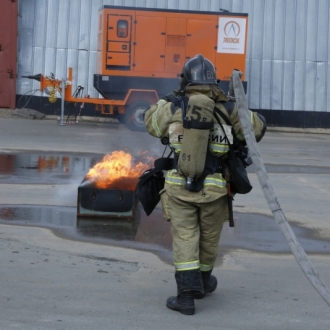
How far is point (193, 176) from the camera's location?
455 cm

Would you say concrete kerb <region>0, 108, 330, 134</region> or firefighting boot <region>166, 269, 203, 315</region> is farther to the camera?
concrete kerb <region>0, 108, 330, 134</region>

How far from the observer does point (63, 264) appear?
5820 mm

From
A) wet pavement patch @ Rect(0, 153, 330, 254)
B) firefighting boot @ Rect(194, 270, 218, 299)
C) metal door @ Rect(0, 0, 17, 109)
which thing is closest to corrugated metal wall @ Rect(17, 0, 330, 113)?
metal door @ Rect(0, 0, 17, 109)

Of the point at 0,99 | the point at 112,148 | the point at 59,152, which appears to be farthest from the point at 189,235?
the point at 0,99

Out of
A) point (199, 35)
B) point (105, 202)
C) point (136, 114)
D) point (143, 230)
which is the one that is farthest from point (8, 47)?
point (143, 230)

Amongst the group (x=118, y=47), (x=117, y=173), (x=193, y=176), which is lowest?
(x=117, y=173)

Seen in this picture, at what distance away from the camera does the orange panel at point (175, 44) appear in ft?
62.1

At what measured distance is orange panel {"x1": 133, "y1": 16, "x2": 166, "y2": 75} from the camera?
19.0 metres

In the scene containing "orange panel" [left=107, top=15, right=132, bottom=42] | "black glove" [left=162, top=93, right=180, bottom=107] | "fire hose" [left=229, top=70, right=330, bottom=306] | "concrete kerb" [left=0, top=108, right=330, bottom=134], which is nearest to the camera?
"fire hose" [left=229, top=70, right=330, bottom=306]

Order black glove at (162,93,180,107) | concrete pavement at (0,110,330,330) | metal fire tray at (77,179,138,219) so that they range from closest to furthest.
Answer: concrete pavement at (0,110,330,330)
black glove at (162,93,180,107)
metal fire tray at (77,179,138,219)

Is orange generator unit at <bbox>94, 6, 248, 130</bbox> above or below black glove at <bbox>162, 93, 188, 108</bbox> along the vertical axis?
above

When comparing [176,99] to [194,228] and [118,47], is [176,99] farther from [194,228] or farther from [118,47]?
[118,47]

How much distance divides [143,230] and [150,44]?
12.3m

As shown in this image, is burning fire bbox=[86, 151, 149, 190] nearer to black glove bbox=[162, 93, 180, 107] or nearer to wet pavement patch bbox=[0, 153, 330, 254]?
wet pavement patch bbox=[0, 153, 330, 254]
